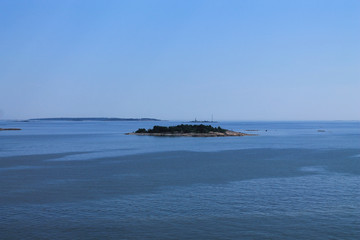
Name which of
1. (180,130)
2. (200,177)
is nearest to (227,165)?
(200,177)

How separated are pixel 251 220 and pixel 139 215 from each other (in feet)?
17.8

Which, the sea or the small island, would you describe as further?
the small island

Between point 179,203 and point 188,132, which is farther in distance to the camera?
point 188,132

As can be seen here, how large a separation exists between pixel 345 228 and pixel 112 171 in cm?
2208

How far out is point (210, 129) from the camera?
10356 centimetres

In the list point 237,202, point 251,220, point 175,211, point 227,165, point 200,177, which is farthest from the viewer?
point 227,165

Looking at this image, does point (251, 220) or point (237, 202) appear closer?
point (251, 220)

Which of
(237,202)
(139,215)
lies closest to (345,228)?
(237,202)

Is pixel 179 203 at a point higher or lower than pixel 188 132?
lower

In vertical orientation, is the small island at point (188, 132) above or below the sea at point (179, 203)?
above

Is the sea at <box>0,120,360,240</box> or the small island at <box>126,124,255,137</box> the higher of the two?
the small island at <box>126,124,255,137</box>

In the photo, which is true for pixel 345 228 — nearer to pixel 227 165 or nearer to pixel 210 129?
pixel 227 165

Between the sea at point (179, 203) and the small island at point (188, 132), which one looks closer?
the sea at point (179, 203)

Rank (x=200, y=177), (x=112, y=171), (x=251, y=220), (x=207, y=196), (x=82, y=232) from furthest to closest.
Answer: (x=112, y=171), (x=200, y=177), (x=207, y=196), (x=251, y=220), (x=82, y=232)
